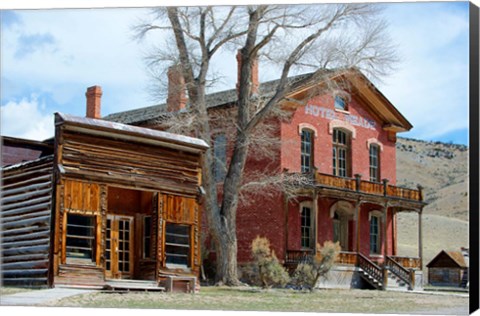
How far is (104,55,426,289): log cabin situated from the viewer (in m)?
28.9

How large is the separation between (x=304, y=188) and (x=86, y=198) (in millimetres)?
9576

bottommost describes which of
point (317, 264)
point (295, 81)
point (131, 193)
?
point (317, 264)

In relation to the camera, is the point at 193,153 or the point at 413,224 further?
the point at 413,224

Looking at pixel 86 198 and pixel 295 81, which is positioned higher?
pixel 295 81

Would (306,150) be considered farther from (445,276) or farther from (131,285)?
(131,285)

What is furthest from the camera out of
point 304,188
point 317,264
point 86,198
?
point 304,188

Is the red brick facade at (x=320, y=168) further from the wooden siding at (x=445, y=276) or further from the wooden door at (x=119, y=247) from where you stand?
the wooden door at (x=119, y=247)

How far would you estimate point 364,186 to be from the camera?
3045 centimetres

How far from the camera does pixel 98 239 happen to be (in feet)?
66.8

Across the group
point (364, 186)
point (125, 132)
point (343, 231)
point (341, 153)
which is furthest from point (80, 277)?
point (341, 153)

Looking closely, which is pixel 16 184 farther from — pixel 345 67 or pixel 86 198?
pixel 345 67

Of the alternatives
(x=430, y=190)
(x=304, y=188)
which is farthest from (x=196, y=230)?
(x=430, y=190)

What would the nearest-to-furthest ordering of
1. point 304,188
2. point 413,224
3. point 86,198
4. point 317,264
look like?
point 86,198
point 317,264
point 304,188
point 413,224

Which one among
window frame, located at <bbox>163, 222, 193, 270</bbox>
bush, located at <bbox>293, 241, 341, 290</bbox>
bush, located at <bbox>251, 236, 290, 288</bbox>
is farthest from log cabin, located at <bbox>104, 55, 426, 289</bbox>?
window frame, located at <bbox>163, 222, 193, 270</bbox>
